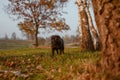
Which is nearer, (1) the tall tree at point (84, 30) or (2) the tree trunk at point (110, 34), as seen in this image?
(2) the tree trunk at point (110, 34)

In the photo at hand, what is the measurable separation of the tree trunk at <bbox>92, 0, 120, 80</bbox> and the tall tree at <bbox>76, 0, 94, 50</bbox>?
44.5 feet

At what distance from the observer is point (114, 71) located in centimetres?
837

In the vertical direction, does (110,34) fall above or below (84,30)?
above

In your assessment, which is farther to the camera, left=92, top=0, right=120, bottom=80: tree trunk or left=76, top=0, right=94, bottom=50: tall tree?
left=76, top=0, right=94, bottom=50: tall tree

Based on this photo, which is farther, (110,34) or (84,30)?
(84,30)

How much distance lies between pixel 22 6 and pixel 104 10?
41.6 meters

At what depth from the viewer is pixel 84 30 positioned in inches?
896

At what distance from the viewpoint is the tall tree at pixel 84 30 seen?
73.6 feet

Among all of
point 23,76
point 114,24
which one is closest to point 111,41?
point 114,24

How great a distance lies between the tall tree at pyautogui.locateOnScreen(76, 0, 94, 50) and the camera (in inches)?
883

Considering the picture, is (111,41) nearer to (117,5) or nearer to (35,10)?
(117,5)

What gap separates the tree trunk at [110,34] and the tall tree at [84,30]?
13.6 metres

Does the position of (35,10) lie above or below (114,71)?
above

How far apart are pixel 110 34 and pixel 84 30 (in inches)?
557
